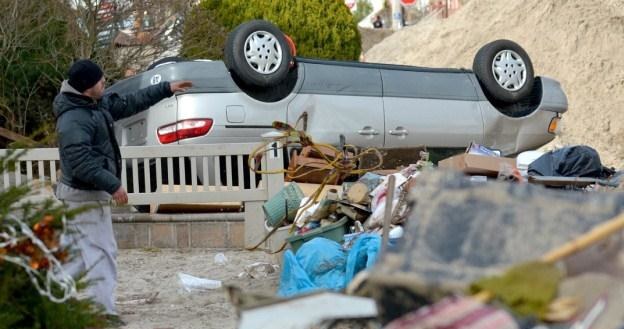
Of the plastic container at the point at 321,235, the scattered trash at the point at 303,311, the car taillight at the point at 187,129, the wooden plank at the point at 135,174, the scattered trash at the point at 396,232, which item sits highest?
the car taillight at the point at 187,129

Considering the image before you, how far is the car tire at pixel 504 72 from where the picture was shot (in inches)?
495

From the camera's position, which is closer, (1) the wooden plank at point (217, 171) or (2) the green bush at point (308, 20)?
(1) the wooden plank at point (217, 171)

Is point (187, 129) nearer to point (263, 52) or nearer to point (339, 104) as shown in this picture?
point (263, 52)

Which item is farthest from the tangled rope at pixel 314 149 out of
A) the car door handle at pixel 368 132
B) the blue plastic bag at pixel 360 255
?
the blue plastic bag at pixel 360 255

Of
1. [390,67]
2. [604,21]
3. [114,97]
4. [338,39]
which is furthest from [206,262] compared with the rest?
[604,21]

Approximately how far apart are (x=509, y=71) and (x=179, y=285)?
5.94 metres

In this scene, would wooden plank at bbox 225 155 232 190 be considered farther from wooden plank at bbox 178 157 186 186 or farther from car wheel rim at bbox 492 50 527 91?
car wheel rim at bbox 492 50 527 91

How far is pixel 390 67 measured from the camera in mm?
12133

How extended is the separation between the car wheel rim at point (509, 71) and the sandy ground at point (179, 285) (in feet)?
14.2

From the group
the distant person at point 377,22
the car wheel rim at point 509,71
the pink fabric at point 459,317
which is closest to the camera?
the pink fabric at point 459,317

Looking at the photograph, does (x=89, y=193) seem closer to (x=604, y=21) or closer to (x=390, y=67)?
(x=390, y=67)

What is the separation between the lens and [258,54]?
36.5 ft

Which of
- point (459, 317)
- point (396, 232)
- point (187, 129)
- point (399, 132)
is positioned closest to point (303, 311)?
point (459, 317)

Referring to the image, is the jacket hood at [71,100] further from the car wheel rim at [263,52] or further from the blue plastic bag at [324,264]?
the car wheel rim at [263,52]
